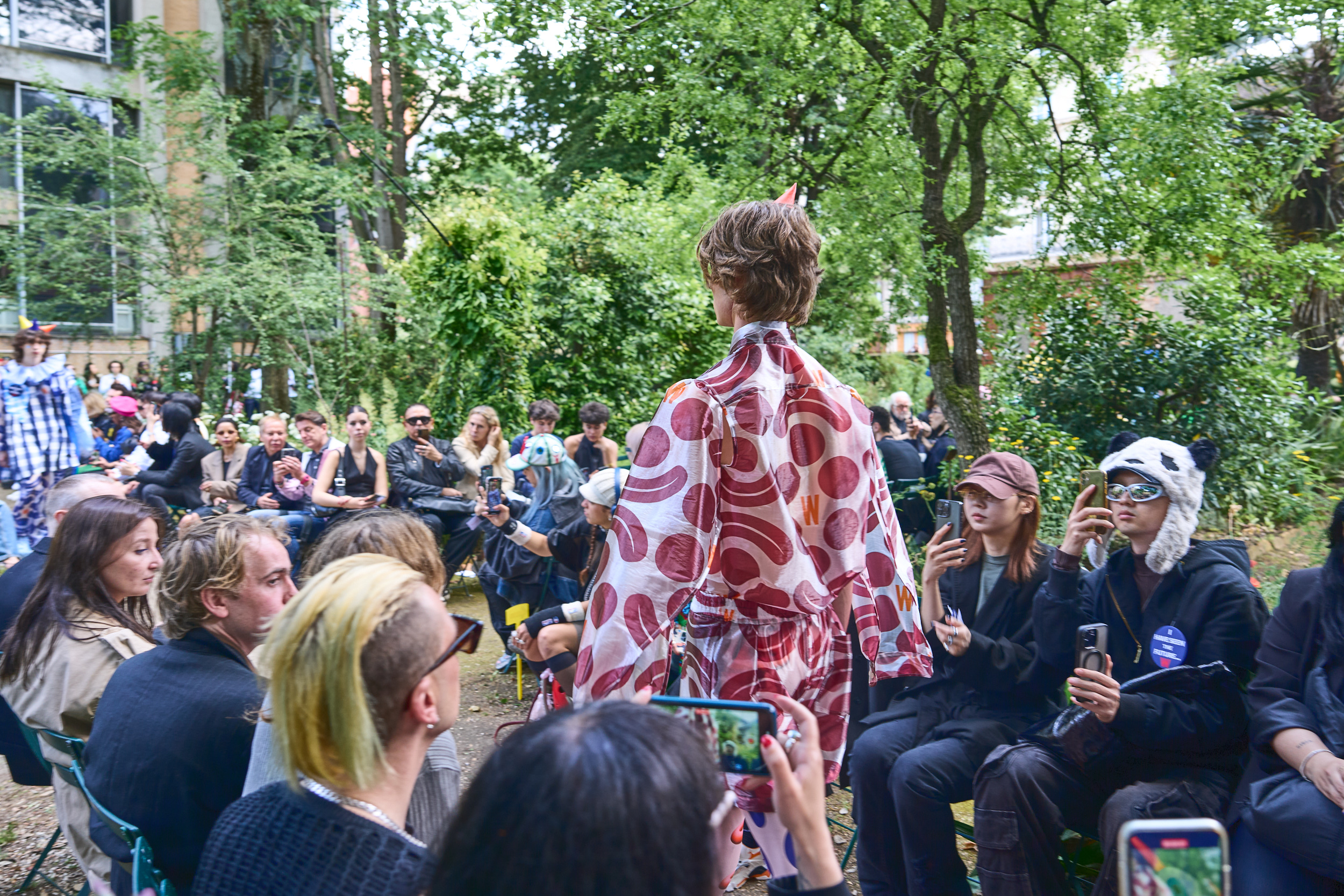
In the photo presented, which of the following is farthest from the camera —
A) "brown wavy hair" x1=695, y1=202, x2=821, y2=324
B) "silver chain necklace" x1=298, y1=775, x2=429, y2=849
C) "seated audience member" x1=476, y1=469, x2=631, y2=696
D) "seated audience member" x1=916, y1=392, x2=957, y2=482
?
"seated audience member" x1=916, y1=392, x2=957, y2=482

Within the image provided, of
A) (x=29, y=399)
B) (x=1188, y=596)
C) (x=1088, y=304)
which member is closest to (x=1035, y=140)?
(x=1088, y=304)

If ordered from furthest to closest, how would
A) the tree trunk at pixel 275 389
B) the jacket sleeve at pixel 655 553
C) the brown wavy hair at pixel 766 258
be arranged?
the tree trunk at pixel 275 389
the brown wavy hair at pixel 766 258
the jacket sleeve at pixel 655 553

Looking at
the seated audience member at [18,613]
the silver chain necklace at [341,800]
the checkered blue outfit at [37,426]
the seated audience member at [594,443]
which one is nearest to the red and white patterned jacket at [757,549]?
the silver chain necklace at [341,800]

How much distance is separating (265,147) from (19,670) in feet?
48.8

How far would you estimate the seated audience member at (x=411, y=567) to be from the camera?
76.7 inches

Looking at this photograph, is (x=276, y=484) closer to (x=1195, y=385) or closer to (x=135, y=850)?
(x=135, y=850)

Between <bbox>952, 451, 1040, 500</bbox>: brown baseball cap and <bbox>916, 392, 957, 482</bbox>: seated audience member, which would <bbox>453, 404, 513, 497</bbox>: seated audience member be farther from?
<bbox>952, 451, 1040, 500</bbox>: brown baseball cap

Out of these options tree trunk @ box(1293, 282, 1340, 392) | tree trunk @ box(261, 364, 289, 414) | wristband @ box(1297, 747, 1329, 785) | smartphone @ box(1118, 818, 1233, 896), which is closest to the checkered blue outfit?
tree trunk @ box(261, 364, 289, 414)

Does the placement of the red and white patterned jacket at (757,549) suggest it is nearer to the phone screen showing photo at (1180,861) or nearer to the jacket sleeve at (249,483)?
the phone screen showing photo at (1180,861)

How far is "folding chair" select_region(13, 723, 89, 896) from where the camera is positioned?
2.98 m

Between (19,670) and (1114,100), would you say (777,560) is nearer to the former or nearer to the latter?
(19,670)

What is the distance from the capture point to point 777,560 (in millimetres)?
2016

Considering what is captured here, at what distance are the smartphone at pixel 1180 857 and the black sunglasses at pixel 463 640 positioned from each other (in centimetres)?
100

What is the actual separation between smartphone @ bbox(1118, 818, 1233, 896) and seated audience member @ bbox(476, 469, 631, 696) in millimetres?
1853
